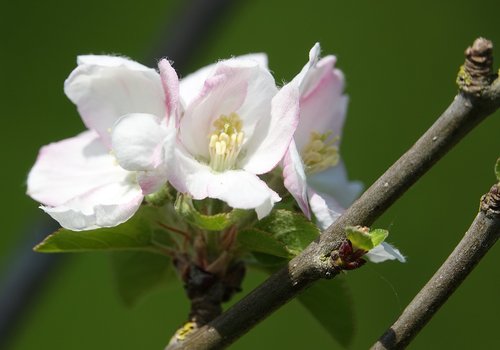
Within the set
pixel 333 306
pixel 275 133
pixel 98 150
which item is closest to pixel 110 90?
pixel 98 150

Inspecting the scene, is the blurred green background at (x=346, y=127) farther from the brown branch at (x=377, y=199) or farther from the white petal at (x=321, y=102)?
the brown branch at (x=377, y=199)

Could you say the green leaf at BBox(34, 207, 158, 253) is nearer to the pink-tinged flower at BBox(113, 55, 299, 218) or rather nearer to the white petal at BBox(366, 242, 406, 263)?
the pink-tinged flower at BBox(113, 55, 299, 218)

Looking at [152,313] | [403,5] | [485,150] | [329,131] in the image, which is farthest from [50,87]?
[329,131]

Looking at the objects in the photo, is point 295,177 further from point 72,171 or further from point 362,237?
point 72,171

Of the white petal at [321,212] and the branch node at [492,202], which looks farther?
the white petal at [321,212]

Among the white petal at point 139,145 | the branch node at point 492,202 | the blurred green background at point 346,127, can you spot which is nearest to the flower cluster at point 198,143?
the white petal at point 139,145

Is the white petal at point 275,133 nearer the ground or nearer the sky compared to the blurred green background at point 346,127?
nearer the sky

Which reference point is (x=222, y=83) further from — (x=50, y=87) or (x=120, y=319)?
(x=50, y=87)
